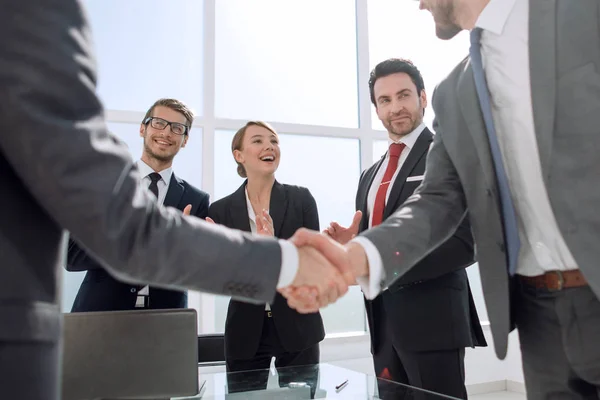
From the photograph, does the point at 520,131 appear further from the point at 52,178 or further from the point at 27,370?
the point at 27,370

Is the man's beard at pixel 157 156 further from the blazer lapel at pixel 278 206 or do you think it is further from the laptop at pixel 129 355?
the laptop at pixel 129 355

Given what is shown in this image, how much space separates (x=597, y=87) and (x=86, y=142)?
0.99 meters

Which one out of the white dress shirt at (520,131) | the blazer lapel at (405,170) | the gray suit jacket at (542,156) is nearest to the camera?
the gray suit jacket at (542,156)

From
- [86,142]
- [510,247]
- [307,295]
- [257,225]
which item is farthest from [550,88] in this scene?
[257,225]

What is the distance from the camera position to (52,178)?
71 centimetres

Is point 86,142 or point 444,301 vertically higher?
point 86,142

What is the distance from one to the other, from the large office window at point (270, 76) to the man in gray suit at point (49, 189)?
318 cm

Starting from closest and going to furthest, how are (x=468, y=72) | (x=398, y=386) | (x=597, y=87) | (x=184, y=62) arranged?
(x=597, y=87)
(x=468, y=72)
(x=398, y=386)
(x=184, y=62)

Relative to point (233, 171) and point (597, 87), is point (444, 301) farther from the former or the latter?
point (233, 171)

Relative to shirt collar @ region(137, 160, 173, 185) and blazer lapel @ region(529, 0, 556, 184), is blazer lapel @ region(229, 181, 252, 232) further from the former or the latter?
blazer lapel @ region(529, 0, 556, 184)

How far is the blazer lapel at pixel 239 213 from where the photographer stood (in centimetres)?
239

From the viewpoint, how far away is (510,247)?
114cm

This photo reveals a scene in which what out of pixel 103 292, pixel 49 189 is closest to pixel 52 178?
pixel 49 189

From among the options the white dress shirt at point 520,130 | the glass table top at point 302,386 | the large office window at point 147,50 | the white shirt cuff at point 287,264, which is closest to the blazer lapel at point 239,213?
the glass table top at point 302,386
